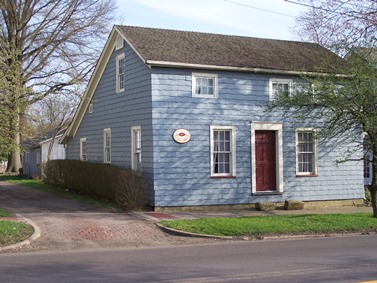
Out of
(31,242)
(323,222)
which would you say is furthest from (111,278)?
(323,222)

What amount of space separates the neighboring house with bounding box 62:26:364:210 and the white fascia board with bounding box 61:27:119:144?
12 cm

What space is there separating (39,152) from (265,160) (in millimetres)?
25709

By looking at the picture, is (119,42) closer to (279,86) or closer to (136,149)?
(136,149)

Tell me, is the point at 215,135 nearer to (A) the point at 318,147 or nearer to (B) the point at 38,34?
(A) the point at 318,147

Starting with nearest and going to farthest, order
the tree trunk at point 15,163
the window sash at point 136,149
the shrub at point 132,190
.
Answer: the shrub at point 132,190 → the window sash at point 136,149 → the tree trunk at point 15,163

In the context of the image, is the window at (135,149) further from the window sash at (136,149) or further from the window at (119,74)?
the window at (119,74)

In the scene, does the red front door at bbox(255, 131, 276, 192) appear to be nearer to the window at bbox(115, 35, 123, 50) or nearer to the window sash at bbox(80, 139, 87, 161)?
the window at bbox(115, 35, 123, 50)

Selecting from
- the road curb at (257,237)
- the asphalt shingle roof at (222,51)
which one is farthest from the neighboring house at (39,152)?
the road curb at (257,237)

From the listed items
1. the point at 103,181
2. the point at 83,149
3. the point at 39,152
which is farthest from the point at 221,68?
the point at 39,152

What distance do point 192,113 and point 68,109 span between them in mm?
21770

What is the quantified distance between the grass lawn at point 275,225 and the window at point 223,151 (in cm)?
279

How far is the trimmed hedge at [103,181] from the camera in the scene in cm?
1703

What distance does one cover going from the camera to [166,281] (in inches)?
315

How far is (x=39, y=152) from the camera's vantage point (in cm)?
4041
